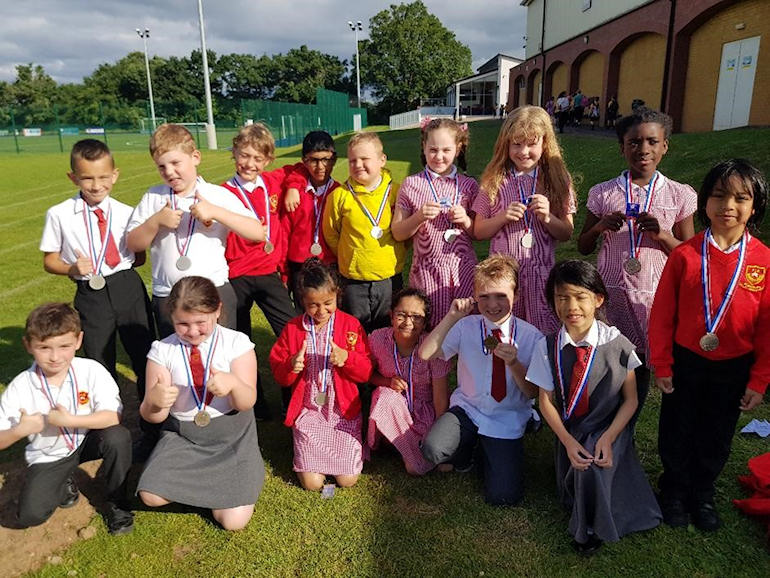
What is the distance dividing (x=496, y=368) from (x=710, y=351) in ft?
3.49

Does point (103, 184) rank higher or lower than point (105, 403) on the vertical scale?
higher

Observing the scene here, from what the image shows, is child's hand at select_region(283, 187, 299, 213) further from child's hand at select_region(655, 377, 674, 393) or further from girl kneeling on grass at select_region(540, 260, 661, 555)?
child's hand at select_region(655, 377, 674, 393)

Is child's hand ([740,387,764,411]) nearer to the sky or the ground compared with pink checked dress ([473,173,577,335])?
nearer to the ground

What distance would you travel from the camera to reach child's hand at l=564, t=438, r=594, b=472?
8.65 feet

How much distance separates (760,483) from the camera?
9.46 feet

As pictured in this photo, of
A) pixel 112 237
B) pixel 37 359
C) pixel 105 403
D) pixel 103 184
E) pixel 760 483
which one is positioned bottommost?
pixel 760 483

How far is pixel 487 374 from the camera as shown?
3195 millimetres

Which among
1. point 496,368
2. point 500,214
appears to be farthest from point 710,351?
point 500,214

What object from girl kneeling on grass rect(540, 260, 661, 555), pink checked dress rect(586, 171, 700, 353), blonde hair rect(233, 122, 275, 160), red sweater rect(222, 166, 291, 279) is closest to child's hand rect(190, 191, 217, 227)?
red sweater rect(222, 166, 291, 279)

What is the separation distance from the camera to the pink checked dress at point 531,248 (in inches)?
129

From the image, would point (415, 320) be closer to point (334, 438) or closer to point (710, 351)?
point (334, 438)

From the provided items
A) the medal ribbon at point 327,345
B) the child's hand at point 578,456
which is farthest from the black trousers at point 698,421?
the medal ribbon at point 327,345

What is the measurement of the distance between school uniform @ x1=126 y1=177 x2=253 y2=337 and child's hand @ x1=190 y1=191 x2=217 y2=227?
0.15 meters

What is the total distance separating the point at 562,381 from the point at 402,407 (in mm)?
1031
